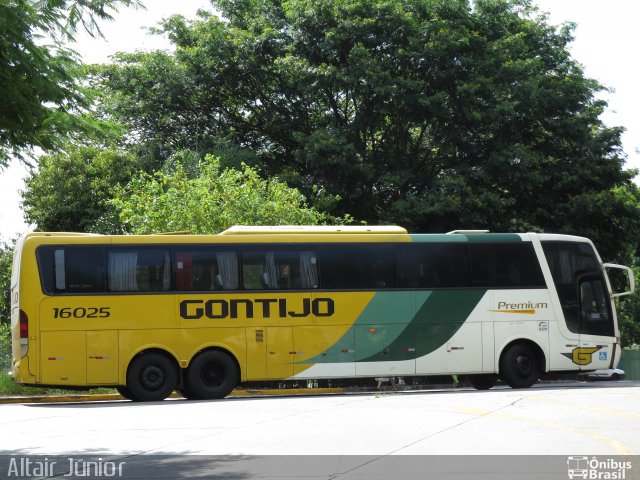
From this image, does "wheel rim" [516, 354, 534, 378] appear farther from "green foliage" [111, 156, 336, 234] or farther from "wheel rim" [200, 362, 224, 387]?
"green foliage" [111, 156, 336, 234]

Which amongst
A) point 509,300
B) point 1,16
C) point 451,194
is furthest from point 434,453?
point 451,194

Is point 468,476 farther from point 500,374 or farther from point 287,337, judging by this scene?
point 500,374

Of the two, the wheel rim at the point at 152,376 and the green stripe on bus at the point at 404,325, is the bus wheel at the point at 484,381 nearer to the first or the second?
the green stripe on bus at the point at 404,325

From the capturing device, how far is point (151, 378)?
21.8 m

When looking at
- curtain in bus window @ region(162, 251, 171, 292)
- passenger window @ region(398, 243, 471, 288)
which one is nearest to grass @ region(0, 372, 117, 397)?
curtain in bus window @ region(162, 251, 171, 292)

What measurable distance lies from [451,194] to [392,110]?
3.34 meters

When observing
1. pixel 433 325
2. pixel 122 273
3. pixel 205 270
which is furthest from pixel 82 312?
pixel 433 325

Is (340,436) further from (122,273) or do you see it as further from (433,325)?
(433,325)

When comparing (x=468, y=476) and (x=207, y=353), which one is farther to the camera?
(x=207, y=353)

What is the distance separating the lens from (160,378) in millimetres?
21812

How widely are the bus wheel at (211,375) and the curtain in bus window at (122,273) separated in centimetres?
200

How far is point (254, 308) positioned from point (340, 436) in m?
10.2

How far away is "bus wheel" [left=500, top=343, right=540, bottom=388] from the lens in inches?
933

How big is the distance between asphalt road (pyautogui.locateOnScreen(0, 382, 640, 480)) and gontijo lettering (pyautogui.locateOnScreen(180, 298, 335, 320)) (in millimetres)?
3792
